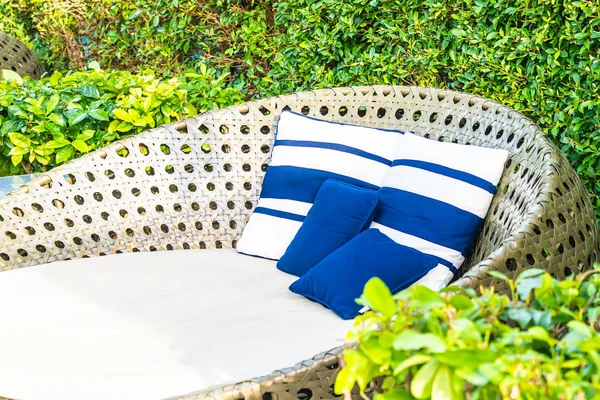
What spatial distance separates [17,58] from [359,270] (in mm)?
3220

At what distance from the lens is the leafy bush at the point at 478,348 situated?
0.75m

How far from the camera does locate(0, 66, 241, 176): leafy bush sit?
272cm

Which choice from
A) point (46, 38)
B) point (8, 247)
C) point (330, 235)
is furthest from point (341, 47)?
point (46, 38)

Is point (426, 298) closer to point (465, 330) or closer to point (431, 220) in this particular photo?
point (465, 330)

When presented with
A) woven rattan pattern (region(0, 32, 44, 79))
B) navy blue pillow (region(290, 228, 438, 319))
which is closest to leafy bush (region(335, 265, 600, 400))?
navy blue pillow (region(290, 228, 438, 319))

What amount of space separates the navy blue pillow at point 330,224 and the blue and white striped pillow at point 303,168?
0.10m

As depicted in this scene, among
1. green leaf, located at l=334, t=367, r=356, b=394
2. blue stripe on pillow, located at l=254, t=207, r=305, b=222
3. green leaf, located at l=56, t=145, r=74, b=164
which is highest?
green leaf, located at l=334, t=367, r=356, b=394

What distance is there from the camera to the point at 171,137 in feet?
8.18

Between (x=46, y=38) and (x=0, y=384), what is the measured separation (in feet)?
11.7

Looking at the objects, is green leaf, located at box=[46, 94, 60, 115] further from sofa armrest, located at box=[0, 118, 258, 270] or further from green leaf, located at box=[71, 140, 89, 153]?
sofa armrest, located at box=[0, 118, 258, 270]

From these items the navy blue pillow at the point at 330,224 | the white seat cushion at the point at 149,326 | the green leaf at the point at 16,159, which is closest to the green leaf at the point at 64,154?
the green leaf at the point at 16,159

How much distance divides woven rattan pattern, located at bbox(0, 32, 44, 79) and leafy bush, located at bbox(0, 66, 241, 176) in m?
1.33

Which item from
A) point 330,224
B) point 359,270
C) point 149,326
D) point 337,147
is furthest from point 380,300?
point 337,147

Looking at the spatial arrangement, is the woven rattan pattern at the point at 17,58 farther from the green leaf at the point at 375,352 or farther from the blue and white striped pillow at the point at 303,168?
the green leaf at the point at 375,352
